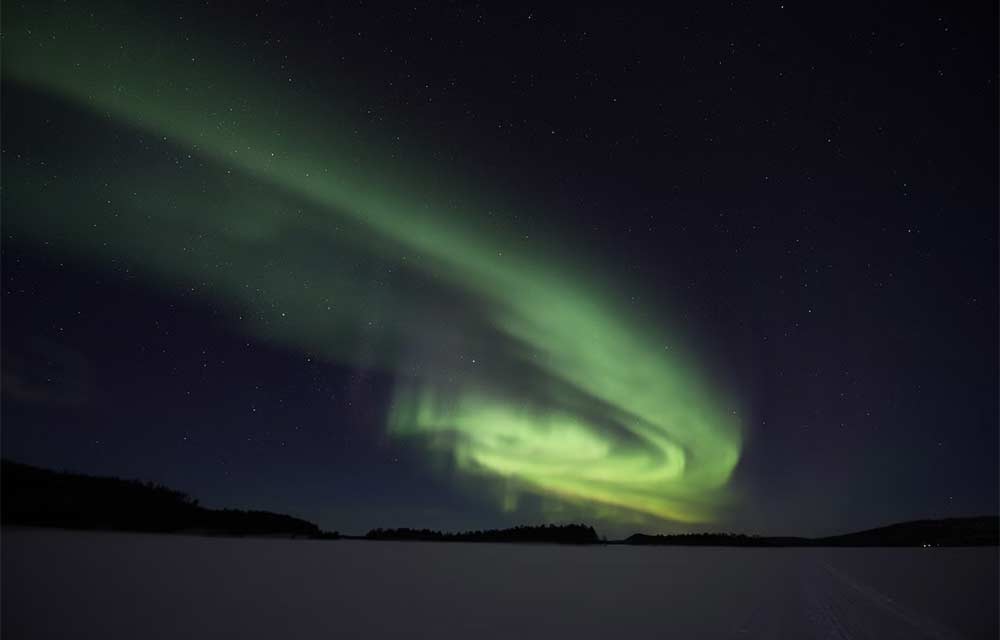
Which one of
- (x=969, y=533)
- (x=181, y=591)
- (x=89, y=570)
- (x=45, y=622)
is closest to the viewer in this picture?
(x=45, y=622)

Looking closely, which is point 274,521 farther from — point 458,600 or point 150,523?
point 458,600

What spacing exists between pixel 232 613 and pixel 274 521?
10370cm

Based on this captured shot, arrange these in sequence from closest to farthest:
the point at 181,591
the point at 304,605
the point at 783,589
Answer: the point at 304,605, the point at 181,591, the point at 783,589

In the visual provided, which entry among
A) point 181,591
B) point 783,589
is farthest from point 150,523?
point 783,589

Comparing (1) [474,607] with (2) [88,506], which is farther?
(2) [88,506]

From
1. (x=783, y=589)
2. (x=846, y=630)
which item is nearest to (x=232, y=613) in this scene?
(x=846, y=630)

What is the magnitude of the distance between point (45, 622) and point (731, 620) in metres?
20.1

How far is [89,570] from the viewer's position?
3553cm

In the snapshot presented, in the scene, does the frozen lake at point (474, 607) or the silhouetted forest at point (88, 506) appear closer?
the frozen lake at point (474, 607)

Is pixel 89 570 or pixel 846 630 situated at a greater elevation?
pixel 846 630

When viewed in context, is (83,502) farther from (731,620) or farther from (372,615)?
(731,620)

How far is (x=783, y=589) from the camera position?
29.8 m

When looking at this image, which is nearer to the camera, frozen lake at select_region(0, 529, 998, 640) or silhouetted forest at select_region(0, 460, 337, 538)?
frozen lake at select_region(0, 529, 998, 640)

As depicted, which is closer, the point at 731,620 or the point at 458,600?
the point at 731,620
